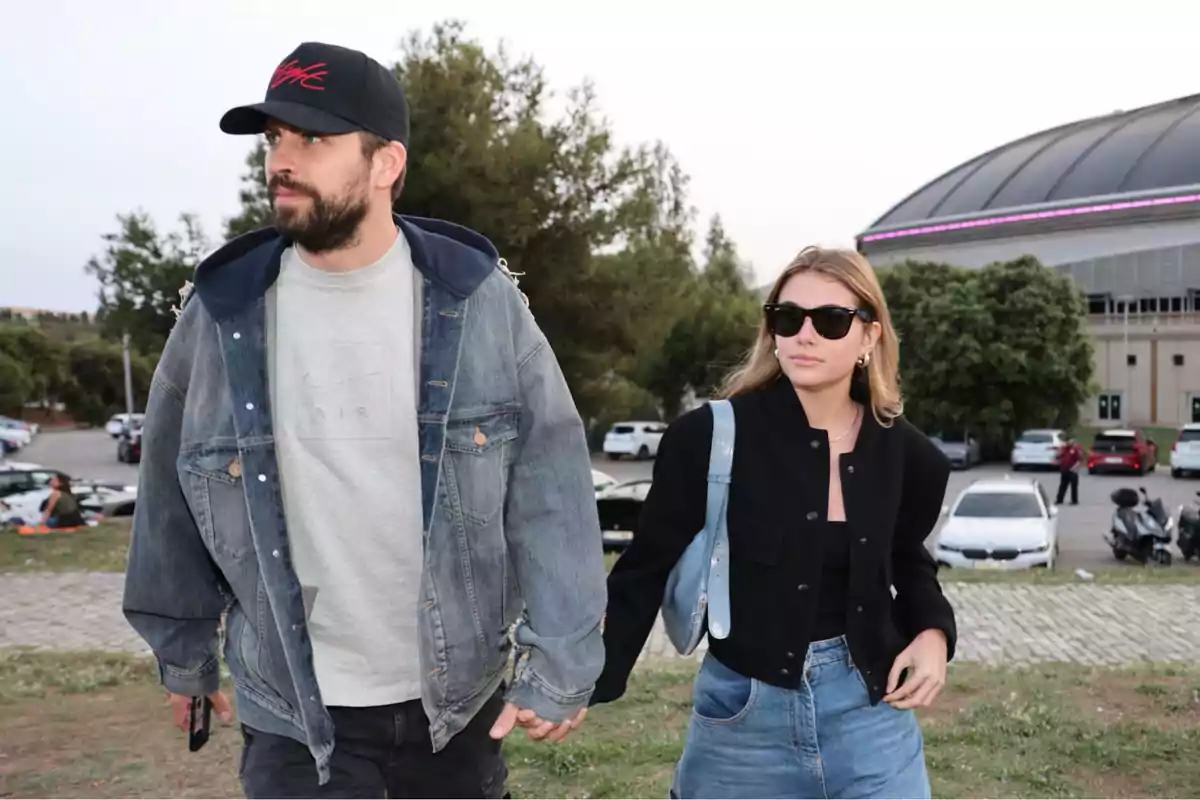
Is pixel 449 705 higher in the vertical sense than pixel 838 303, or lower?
lower

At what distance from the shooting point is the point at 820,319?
2.87 meters

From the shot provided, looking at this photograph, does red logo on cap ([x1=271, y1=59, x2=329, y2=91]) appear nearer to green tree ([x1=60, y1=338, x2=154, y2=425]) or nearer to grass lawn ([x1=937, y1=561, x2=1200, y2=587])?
grass lawn ([x1=937, y1=561, x2=1200, y2=587])

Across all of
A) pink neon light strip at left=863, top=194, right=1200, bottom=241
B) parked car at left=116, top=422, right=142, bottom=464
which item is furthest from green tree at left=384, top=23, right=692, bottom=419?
pink neon light strip at left=863, top=194, right=1200, bottom=241

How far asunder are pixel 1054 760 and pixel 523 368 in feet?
13.0

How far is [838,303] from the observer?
2893mm

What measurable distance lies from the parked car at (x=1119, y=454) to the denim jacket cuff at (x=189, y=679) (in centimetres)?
3628

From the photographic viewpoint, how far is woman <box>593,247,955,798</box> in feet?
8.91

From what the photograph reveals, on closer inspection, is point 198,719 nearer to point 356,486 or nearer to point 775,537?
point 356,486

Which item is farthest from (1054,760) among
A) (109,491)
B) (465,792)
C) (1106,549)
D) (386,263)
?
(109,491)

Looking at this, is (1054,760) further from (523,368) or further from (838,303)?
(523,368)

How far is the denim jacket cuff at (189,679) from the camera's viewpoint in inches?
102

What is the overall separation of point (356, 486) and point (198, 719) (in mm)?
786

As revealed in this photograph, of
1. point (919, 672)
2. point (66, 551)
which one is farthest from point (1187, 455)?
point (919, 672)

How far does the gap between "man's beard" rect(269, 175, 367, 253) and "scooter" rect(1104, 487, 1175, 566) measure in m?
15.9
